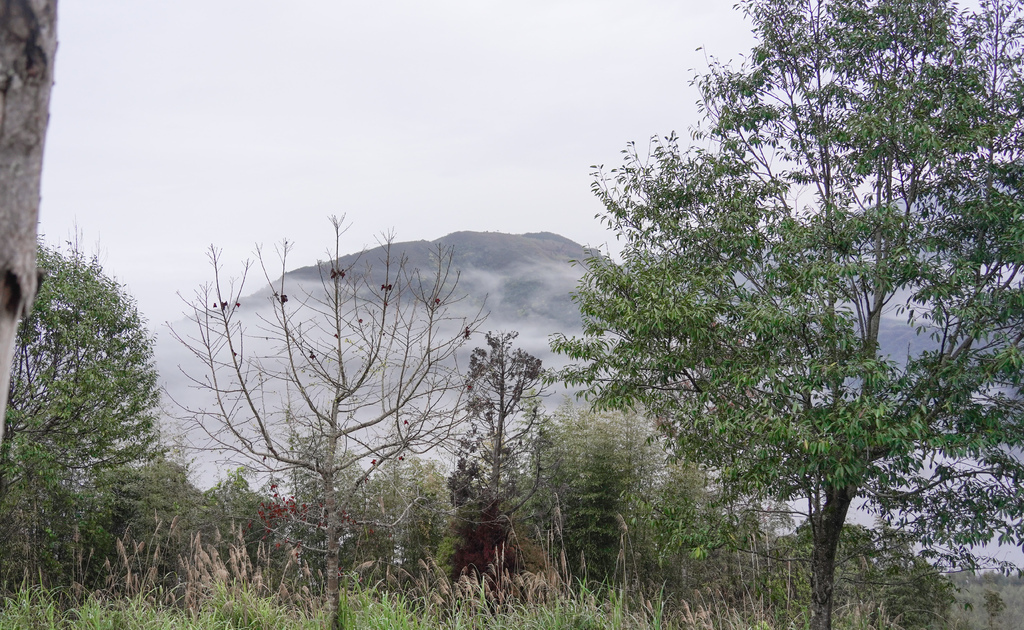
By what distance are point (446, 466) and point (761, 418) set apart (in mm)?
10313

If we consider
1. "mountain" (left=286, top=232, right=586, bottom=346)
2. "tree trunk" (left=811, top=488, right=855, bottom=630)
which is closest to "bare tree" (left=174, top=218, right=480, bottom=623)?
"tree trunk" (left=811, top=488, right=855, bottom=630)

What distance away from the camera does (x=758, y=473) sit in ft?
23.5

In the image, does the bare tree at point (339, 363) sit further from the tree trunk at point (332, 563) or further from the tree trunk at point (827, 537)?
the tree trunk at point (827, 537)

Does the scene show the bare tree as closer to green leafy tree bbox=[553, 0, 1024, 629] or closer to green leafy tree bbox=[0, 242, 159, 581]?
green leafy tree bbox=[553, 0, 1024, 629]

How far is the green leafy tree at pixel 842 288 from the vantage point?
7.00m

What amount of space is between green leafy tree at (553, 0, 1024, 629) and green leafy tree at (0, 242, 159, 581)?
766cm

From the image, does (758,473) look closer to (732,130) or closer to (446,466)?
(732,130)

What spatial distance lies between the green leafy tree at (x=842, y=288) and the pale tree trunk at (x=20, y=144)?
6.20 metres

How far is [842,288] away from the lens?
8242 millimetres

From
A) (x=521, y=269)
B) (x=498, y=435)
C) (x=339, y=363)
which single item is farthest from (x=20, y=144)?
(x=521, y=269)

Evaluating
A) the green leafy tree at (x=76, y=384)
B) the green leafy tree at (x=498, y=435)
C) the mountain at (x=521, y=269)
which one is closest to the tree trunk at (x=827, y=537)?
the green leafy tree at (x=498, y=435)

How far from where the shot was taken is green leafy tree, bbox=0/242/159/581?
34.9ft

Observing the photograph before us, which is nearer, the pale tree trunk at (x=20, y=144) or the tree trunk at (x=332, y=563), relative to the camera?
the pale tree trunk at (x=20, y=144)

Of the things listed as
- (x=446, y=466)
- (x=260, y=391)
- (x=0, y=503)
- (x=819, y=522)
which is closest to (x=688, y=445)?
(x=819, y=522)
